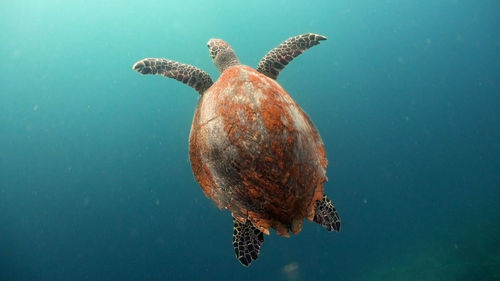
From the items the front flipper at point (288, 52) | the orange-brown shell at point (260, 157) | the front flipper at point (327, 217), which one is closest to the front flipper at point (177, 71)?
the front flipper at point (288, 52)

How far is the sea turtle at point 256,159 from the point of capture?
8.41 ft

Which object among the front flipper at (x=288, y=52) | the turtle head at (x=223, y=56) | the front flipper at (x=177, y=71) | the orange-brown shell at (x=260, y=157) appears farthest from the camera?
the turtle head at (x=223, y=56)

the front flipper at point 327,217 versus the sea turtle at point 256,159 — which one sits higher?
the sea turtle at point 256,159

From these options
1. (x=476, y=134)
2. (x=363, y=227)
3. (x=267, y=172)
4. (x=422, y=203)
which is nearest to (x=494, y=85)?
(x=476, y=134)

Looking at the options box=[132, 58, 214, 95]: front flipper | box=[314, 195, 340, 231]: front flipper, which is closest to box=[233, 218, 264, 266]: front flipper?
box=[314, 195, 340, 231]: front flipper

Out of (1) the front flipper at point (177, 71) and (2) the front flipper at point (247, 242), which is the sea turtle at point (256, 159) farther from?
(1) the front flipper at point (177, 71)

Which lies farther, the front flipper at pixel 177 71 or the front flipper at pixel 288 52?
the front flipper at pixel 288 52

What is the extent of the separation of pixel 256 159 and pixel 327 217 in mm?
1534

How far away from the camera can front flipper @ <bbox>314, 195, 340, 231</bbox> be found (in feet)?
11.0

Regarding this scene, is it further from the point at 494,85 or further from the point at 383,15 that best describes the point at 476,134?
the point at 383,15

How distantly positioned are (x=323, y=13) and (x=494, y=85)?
1316cm

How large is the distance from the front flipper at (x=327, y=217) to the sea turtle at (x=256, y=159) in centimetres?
2

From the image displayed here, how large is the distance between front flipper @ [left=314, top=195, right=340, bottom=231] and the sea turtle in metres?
0.02

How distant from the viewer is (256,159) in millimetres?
2541
